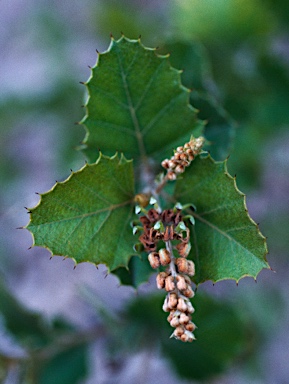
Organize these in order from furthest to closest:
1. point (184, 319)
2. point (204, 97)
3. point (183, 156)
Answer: point (204, 97)
point (183, 156)
point (184, 319)

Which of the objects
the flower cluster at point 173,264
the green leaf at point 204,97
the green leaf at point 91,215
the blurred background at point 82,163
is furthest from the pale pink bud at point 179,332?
the green leaf at point 204,97

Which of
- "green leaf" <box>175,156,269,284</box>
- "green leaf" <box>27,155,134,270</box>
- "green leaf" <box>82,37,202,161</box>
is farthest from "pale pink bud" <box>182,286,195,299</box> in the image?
"green leaf" <box>82,37,202,161</box>

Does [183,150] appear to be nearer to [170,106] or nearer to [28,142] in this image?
[170,106]

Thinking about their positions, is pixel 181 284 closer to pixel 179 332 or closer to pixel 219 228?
pixel 179 332

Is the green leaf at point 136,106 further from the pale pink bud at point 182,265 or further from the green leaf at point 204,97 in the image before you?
the pale pink bud at point 182,265

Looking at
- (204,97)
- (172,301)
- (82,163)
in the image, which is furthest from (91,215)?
(204,97)

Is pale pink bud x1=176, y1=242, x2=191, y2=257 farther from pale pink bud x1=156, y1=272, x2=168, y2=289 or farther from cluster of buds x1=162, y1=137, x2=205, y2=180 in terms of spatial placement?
cluster of buds x1=162, y1=137, x2=205, y2=180
